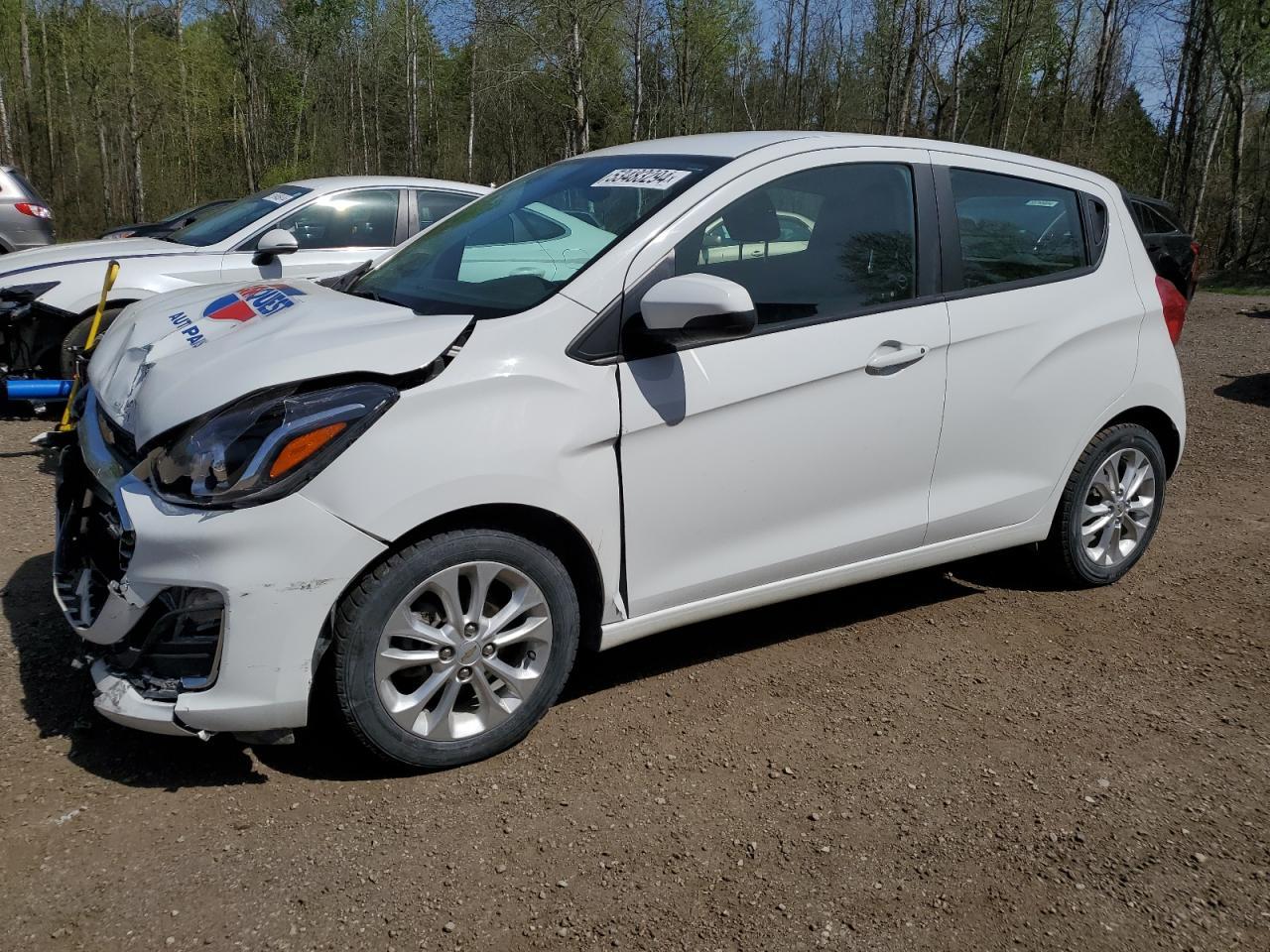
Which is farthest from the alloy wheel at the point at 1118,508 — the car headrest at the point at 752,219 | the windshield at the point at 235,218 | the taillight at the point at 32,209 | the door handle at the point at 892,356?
the taillight at the point at 32,209

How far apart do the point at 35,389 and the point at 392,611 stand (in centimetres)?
350

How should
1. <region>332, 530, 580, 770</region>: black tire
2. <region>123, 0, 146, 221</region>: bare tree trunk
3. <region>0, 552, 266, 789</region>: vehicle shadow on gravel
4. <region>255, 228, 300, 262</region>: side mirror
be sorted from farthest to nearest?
<region>123, 0, 146, 221</region>: bare tree trunk → <region>255, 228, 300, 262</region>: side mirror → <region>0, 552, 266, 789</region>: vehicle shadow on gravel → <region>332, 530, 580, 770</region>: black tire

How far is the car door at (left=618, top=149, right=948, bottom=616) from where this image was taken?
10.5 ft

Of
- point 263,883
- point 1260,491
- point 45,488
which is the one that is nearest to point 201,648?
point 263,883

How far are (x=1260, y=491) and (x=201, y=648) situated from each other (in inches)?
240

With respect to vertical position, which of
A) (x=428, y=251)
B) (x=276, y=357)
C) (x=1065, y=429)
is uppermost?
(x=428, y=251)

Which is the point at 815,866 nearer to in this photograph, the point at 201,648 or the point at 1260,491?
the point at 201,648

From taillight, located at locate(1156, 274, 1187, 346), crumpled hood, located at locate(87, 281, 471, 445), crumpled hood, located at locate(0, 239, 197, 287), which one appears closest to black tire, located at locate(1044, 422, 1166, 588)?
taillight, located at locate(1156, 274, 1187, 346)

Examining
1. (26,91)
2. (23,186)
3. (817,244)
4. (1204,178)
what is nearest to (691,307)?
(817,244)

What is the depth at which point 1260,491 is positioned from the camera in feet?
20.8

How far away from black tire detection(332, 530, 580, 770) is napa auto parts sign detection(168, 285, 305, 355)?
1016mm

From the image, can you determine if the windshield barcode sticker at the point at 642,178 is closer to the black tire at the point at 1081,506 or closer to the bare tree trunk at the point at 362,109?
the black tire at the point at 1081,506

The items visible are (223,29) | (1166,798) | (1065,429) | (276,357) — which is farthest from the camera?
(223,29)

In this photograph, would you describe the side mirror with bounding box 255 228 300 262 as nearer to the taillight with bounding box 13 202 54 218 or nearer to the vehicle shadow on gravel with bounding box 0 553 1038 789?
the vehicle shadow on gravel with bounding box 0 553 1038 789
